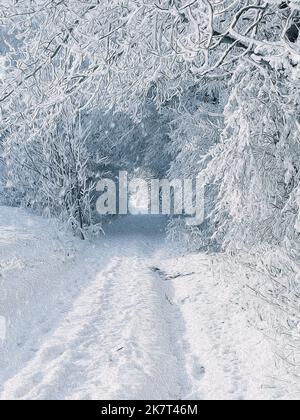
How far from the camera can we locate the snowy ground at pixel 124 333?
4.70 m

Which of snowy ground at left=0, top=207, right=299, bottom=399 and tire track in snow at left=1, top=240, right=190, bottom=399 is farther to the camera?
snowy ground at left=0, top=207, right=299, bottom=399

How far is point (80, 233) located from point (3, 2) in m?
12.7

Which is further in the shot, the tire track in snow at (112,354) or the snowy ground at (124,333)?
the snowy ground at (124,333)

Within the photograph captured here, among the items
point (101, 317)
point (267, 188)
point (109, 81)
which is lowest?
point (101, 317)

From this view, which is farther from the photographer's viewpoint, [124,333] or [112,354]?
[124,333]

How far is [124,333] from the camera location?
6.49 metres

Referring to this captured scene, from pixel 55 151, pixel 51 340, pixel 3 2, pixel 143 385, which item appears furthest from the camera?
pixel 55 151

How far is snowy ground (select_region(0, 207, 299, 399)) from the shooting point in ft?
15.4

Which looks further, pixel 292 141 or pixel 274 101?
pixel 292 141

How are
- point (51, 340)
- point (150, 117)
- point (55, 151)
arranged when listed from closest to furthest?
point (51, 340)
point (55, 151)
point (150, 117)

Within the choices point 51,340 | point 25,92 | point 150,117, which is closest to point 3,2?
point 25,92

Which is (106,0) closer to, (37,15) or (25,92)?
(37,15)

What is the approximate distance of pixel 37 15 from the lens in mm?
5324

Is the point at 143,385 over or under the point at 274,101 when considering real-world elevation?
under
